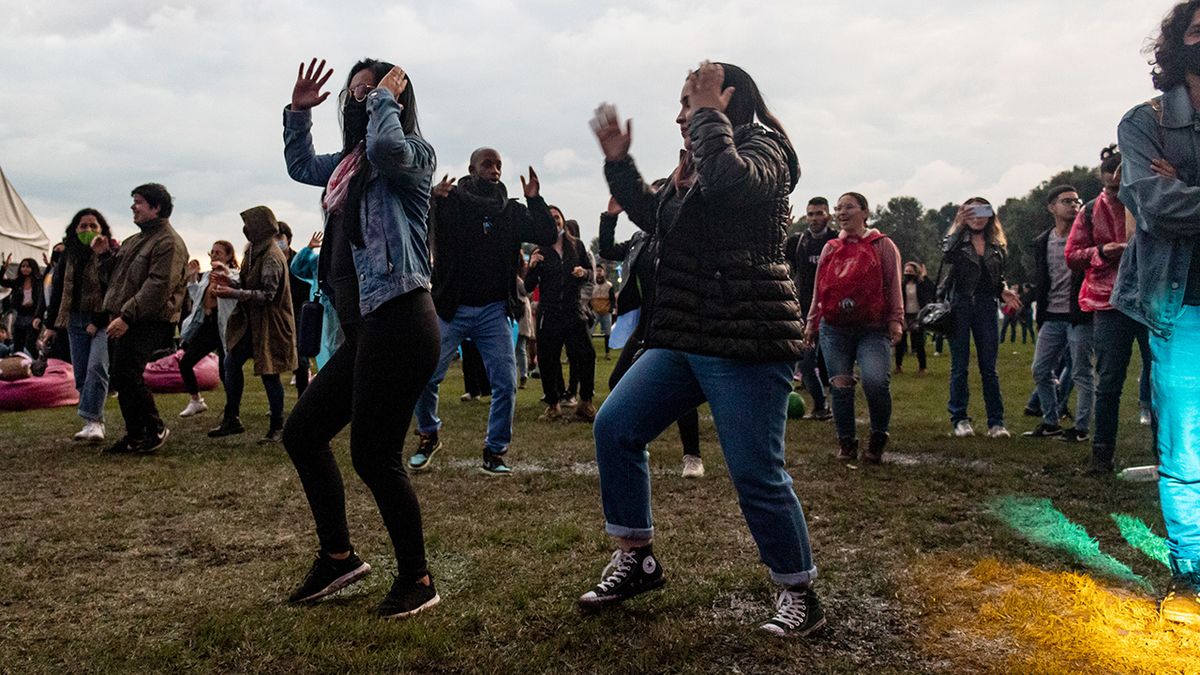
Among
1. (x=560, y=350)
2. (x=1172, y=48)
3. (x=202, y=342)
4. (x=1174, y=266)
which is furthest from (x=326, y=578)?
(x=202, y=342)

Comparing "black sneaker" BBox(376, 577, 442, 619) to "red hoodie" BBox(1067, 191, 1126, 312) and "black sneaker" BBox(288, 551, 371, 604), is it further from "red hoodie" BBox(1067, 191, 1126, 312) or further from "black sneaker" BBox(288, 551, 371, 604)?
"red hoodie" BBox(1067, 191, 1126, 312)

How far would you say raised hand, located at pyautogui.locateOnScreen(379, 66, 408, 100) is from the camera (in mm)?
3545

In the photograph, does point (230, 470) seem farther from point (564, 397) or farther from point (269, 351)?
point (564, 397)

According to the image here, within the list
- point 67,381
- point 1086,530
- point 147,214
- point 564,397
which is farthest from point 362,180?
point 67,381

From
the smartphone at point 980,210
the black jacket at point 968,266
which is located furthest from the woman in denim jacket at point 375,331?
the black jacket at point 968,266

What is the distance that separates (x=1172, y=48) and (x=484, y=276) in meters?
4.33

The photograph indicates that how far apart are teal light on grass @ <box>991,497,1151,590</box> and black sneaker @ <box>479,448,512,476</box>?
3229mm

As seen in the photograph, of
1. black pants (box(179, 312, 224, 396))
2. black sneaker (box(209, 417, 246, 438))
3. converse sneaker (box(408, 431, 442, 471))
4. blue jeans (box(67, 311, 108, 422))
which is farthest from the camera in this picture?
black pants (box(179, 312, 224, 396))

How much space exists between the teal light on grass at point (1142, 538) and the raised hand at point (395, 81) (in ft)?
12.6

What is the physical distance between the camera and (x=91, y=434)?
8195mm

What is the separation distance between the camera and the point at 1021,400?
1176 cm

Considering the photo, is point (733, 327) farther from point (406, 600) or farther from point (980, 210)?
point (980, 210)

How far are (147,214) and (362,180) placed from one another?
4868 mm

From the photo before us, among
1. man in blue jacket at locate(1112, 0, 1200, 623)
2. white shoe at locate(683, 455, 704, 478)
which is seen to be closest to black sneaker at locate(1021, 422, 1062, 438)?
white shoe at locate(683, 455, 704, 478)
